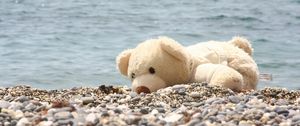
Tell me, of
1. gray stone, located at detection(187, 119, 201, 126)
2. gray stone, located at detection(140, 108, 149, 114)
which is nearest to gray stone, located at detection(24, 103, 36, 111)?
gray stone, located at detection(140, 108, 149, 114)

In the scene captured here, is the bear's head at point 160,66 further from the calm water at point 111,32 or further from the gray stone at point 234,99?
the calm water at point 111,32

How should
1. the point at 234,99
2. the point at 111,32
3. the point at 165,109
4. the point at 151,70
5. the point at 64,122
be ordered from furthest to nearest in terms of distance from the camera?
1. the point at 111,32
2. the point at 151,70
3. the point at 234,99
4. the point at 165,109
5. the point at 64,122

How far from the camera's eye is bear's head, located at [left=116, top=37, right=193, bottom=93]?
5.01 metres

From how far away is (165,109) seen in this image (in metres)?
4.10

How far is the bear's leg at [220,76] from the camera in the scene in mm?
4953

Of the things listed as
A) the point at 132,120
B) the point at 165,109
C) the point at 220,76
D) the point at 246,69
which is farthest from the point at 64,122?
the point at 246,69

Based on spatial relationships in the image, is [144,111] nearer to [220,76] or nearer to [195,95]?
[195,95]

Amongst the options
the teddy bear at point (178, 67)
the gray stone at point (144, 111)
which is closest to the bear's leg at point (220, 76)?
the teddy bear at point (178, 67)

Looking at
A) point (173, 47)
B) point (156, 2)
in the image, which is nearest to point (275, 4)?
point (156, 2)

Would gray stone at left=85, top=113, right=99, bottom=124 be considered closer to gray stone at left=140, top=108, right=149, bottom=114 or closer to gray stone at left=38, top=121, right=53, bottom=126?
gray stone at left=38, top=121, right=53, bottom=126

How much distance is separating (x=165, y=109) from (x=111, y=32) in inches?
278

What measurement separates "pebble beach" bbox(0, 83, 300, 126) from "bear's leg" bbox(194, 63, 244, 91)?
122 mm

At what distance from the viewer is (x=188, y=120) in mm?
3566

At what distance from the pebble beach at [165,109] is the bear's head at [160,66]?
0.16m
